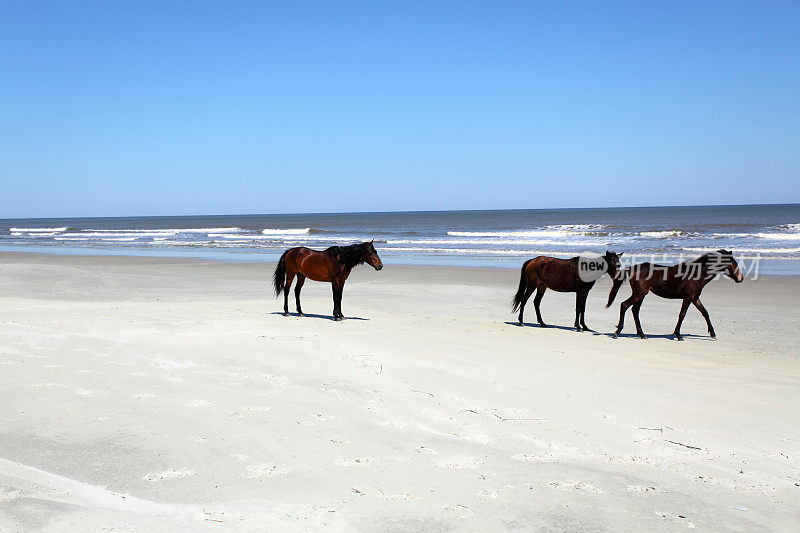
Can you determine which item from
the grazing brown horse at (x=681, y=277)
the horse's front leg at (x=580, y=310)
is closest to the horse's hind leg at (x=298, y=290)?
the horse's front leg at (x=580, y=310)

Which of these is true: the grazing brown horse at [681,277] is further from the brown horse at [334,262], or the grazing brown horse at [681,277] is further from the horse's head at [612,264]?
the brown horse at [334,262]

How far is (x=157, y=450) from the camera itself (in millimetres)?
4035

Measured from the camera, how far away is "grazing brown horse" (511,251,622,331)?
10.2 m

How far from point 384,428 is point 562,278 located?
667 cm

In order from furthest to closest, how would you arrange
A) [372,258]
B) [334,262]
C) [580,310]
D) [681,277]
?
[334,262], [372,258], [580,310], [681,277]

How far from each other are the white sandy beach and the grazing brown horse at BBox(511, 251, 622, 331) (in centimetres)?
98

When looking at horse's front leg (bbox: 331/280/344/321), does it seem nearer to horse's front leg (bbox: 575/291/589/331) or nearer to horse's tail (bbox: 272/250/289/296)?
horse's tail (bbox: 272/250/289/296)

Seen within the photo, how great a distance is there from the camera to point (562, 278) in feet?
34.6

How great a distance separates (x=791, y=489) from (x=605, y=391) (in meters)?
2.16

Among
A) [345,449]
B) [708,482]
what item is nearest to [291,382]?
[345,449]

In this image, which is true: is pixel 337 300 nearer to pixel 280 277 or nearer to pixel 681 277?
pixel 280 277

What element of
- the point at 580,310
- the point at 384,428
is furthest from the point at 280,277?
the point at 384,428

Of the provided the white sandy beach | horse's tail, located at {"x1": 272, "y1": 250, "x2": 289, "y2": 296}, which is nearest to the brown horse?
horse's tail, located at {"x1": 272, "y1": 250, "x2": 289, "y2": 296}

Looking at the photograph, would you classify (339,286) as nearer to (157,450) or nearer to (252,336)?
(252,336)
